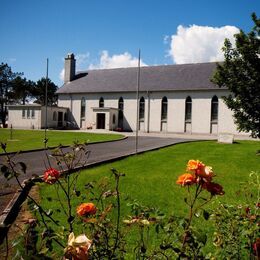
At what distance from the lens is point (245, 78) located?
18469 mm

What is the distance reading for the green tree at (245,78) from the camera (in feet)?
58.7

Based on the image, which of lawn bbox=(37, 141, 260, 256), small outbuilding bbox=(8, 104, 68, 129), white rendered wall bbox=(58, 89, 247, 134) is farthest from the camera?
small outbuilding bbox=(8, 104, 68, 129)

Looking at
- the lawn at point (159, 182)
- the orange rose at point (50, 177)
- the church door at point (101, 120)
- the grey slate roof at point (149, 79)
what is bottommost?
the lawn at point (159, 182)

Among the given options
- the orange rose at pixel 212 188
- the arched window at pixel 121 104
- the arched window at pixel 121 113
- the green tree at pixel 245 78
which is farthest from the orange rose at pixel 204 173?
the arched window at pixel 121 104

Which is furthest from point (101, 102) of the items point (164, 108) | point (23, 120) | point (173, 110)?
point (23, 120)

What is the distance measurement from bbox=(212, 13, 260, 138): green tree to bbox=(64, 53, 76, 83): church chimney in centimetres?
4895

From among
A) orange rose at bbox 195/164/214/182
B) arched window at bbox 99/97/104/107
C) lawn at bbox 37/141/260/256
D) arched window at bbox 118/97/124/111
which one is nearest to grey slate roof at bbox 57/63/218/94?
arched window at bbox 99/97/104/107

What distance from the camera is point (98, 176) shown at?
37.2 feet

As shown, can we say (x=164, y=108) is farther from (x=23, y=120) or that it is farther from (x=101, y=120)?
(x=23, y=120)

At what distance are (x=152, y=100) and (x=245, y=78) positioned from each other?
34.8 m

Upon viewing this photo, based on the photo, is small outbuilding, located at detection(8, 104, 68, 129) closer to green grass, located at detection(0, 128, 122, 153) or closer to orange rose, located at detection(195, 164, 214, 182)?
green grass, located at detection(0, 128, 122, 153)

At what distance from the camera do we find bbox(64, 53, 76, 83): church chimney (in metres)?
64.8

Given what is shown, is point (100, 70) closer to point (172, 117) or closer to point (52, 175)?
point (172, 117)

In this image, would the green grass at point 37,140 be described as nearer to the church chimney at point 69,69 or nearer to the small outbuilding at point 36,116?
the small outbuilding at point 36,116
